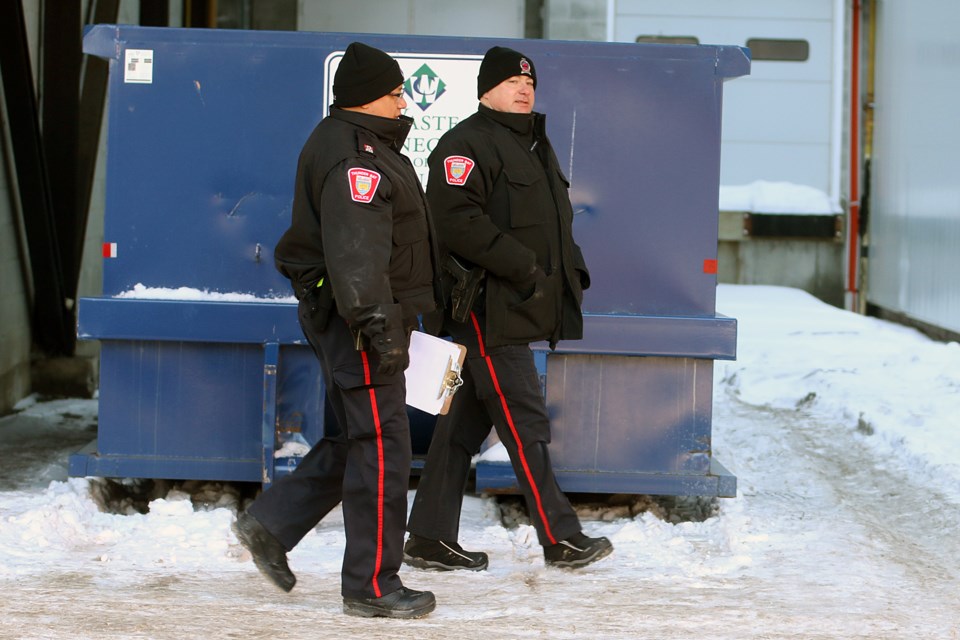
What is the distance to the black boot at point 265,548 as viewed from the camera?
407 cm

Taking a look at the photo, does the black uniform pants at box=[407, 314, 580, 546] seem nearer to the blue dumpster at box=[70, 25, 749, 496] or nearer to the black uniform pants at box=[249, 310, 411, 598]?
the black uniform pants at box=[249, 310, 411, 598]

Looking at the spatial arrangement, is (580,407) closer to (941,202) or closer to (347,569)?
(347,569)

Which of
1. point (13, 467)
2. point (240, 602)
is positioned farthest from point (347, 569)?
point (13, 467)

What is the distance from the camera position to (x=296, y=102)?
16.8 ft

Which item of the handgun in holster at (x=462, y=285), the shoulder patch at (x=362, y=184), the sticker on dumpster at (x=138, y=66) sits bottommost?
the handgun in holster at (x=462, y=285)

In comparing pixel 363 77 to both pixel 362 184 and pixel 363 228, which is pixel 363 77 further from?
pixel 363 228

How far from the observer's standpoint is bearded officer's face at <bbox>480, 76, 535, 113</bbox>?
14.5 ft

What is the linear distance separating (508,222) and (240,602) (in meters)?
1.50

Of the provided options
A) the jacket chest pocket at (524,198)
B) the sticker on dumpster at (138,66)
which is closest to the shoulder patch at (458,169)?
the jacket chest pocket at (524,198)

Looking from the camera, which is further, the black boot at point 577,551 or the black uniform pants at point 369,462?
the black boot at point 577,551

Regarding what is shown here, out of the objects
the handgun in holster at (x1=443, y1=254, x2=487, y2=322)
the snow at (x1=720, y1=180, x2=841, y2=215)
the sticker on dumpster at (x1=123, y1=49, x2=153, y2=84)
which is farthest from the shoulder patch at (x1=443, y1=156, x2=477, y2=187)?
the snow at (x1=720, y1=180, x2=841, y2=215)

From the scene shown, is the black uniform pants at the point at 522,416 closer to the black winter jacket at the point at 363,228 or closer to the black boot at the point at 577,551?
the black boot at the point at 577,551

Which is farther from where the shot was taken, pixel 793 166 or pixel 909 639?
pixel 793 166

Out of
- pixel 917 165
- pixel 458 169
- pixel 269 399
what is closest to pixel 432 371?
pixel 458 169
